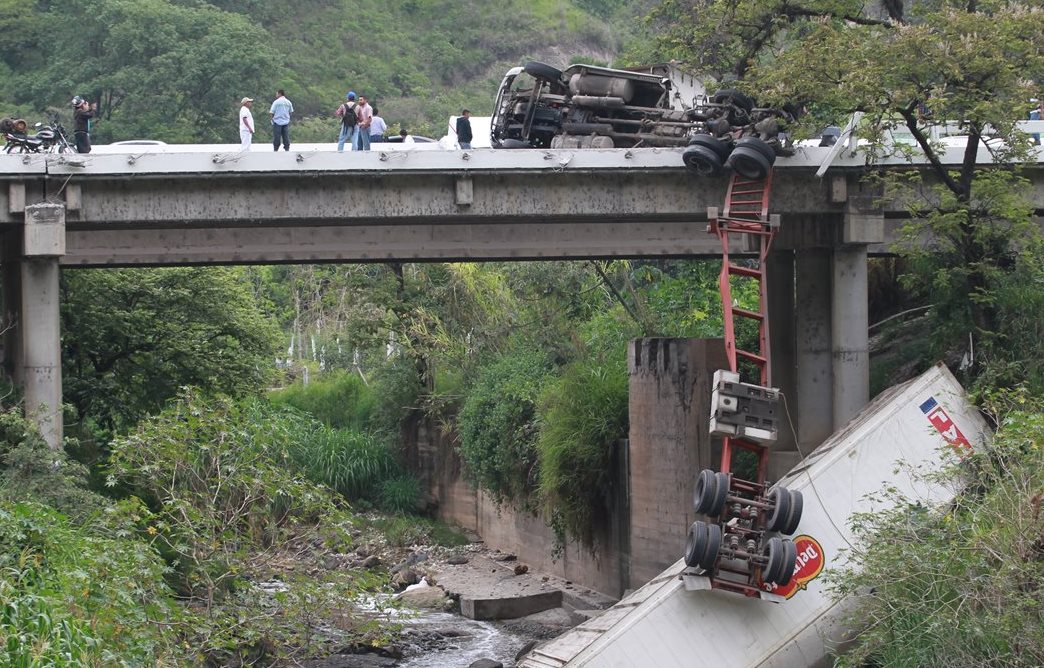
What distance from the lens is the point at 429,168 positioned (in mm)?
25047

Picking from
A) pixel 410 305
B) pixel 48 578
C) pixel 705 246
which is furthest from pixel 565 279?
pixel 48 578

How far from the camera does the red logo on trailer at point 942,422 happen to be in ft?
70.3

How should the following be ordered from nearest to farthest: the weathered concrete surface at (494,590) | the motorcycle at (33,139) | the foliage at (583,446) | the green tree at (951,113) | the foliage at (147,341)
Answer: the green tree at (951,113) < the motorcycle at (33,139) < the foliage at (583,446) < the weathered concrete surface at (494,590) < the foliage at (147,341)

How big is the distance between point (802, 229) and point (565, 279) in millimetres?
12895

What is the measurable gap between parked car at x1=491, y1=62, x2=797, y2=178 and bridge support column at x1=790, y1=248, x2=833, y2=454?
3.10 metres

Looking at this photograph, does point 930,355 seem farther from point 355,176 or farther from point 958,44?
point 355,176

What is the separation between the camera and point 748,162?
2441 cm

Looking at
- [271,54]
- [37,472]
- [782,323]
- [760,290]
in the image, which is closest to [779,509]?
[760,290]

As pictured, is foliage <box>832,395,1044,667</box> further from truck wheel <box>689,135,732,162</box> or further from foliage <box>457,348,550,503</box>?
foliage <box>457,348,550,503</box>

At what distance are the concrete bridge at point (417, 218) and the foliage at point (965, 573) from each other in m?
7.51

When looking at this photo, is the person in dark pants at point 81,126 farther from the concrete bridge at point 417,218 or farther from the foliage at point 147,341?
the foliage at point 147,341

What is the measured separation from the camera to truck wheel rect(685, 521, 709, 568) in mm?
19375

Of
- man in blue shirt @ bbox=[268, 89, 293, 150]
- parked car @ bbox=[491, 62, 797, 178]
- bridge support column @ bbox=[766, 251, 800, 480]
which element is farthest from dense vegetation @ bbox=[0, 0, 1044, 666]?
man in blue shirt @ bbox=[268, 89, 293, 150]

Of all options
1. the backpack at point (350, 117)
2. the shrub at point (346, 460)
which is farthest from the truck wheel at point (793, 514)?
the shrub at point (346, 460)
